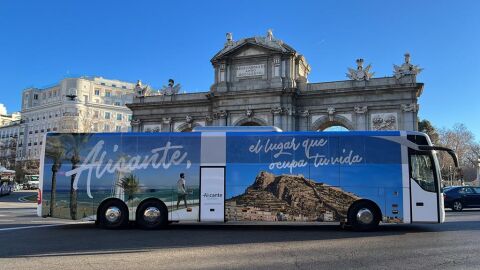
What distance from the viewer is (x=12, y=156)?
93.2m

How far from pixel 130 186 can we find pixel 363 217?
7727 millimetres

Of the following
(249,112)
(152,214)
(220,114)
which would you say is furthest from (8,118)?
(152,214)

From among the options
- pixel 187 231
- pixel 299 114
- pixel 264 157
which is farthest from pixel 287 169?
pixel 299 114

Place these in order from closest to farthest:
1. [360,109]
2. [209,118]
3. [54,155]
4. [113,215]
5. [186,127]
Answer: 1. [113,215]
2. [54,155]
3. [360,109]
4. [209,118]
5. [186,127]

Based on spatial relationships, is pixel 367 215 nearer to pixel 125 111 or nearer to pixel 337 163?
pixel 337 163

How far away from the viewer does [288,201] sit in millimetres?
13898

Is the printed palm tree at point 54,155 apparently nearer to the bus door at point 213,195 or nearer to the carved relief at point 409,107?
the bus door at point 213,195

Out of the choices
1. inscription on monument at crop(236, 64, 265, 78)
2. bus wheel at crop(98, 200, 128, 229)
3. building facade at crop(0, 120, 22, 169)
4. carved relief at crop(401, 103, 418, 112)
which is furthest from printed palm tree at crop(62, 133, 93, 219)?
building facade at crop(0, 120, 22, 169)

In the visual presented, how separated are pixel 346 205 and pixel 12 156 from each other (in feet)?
314

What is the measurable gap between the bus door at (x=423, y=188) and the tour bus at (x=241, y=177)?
1.2 inches

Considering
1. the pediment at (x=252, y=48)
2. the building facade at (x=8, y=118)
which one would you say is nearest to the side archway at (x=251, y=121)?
the pediment at (x=252, y=48)

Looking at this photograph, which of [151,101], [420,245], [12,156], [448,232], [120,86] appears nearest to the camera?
[420,245]

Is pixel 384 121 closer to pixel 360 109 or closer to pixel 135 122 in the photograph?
pixel 360 109

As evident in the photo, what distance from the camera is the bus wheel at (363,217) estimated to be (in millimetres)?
13555
